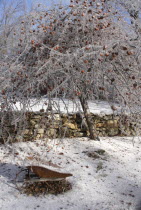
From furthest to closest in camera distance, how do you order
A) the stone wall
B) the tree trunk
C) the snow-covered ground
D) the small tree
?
the tree trunk
the stone wall
the small tree
the snow-covered ground

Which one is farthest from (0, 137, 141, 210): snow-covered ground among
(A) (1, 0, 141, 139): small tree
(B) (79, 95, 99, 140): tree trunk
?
(A) (1, 0, 141, 139): small tree

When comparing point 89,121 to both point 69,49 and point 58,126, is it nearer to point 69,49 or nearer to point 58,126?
point 58,126

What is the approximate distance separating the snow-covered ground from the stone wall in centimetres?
21

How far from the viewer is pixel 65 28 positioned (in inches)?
172

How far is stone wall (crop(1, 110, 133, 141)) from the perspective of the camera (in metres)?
5.43

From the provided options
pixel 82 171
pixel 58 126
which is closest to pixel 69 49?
pixel 58 126

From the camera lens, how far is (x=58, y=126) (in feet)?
18.9

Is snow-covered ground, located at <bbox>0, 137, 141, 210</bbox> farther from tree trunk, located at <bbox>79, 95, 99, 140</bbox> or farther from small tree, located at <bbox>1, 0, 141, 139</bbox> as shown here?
small tree, located at <bbox>1, 0, 141, 139</bbox>

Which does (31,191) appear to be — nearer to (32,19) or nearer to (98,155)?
(98,155)

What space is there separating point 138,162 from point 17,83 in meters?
2.84

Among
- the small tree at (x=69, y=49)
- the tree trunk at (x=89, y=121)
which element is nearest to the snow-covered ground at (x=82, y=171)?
the tree trunk at (x=89, y=121)

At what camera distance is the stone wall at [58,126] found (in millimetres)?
5434

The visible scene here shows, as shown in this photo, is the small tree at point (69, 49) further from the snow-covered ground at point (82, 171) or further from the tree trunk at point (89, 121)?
the snow-covered ground at point (82, 171)

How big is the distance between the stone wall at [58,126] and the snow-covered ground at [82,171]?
0.21 metres
